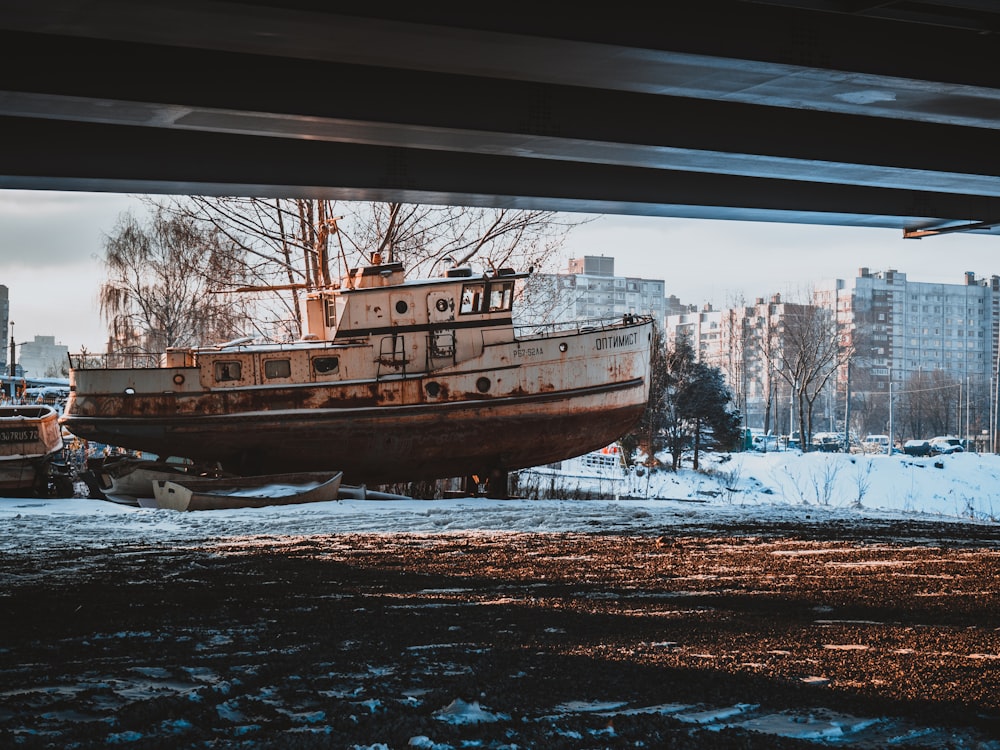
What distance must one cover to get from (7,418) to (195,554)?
12.9 metres

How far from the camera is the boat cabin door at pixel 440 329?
22.5 meters

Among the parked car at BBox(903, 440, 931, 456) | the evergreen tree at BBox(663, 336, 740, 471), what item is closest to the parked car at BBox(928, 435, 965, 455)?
the parked car at BBox(903, 440, 931, 456)

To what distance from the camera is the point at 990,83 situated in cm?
1073

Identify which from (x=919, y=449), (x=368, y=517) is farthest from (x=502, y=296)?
(x=919, y=449)

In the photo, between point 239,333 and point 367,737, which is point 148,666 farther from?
point 239,333

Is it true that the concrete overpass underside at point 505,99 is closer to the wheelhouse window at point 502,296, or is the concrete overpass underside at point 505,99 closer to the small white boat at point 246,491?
the wheelhouse window at point 502,296

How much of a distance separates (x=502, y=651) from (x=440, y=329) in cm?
1657

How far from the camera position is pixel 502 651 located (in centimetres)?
629

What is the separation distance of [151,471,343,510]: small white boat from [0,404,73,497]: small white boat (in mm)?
4277

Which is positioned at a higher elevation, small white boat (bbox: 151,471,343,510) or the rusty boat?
the rusty boat

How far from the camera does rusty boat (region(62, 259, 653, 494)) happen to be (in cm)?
2225

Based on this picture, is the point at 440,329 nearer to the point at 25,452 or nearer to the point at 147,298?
the point at 25,452

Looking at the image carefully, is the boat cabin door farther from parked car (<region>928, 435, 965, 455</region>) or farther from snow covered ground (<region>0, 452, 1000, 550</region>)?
parked car (<region>928, 435, 965, 455</region>)

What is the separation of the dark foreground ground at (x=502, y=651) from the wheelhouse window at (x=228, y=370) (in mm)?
10940
